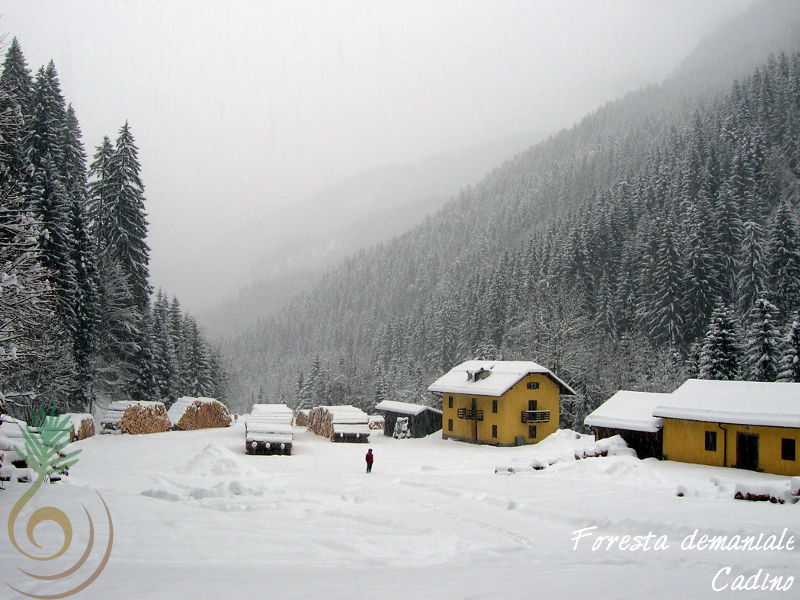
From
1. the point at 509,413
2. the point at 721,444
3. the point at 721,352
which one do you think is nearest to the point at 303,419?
the point at 509,413

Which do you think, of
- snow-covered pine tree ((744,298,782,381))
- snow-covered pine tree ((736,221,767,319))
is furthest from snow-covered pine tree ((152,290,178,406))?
snow-covered pine tree ((736,221,767,319))

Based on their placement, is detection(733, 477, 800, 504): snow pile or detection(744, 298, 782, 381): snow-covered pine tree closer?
detection(733, 477, 800, 504): snow pile

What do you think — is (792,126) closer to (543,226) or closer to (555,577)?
(543,226)

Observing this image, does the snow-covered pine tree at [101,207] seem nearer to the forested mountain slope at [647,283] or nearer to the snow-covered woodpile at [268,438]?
the snow-covered woodpile at [268,438]

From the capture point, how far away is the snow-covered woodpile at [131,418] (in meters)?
42.2

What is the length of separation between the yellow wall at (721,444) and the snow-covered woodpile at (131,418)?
37180mm

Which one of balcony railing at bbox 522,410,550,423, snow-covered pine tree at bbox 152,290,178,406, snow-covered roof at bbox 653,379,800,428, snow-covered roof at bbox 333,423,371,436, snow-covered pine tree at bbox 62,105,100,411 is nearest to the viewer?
snow-covered roof at bbox 653,379,800,428

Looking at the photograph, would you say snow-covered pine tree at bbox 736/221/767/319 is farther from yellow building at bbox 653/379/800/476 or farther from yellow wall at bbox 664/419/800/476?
yellow wall at bbox 664/419/800/476

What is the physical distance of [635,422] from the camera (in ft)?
106

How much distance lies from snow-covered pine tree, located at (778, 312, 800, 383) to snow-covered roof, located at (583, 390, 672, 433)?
12956 mm

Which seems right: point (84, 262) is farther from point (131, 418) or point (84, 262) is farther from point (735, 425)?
point (735, 425)

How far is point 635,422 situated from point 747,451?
19.0ft

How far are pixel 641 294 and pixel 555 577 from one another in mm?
76139

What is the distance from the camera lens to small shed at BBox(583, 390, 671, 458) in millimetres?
32062
